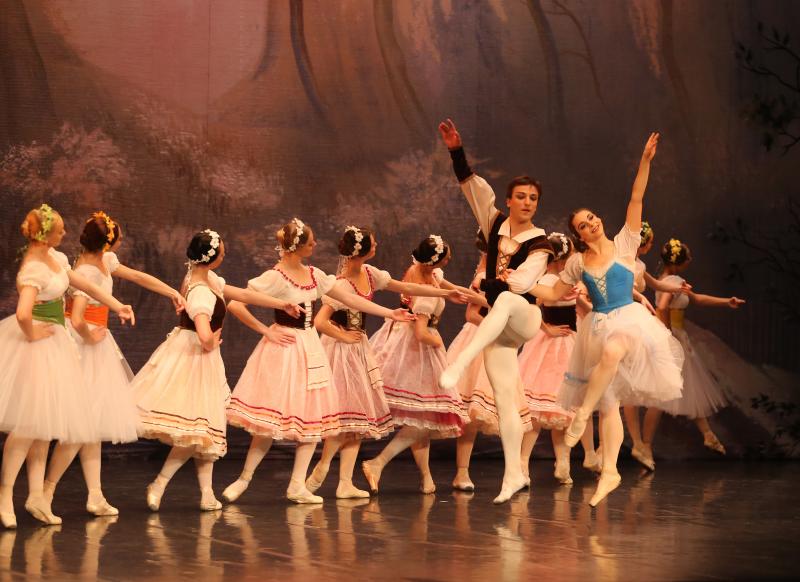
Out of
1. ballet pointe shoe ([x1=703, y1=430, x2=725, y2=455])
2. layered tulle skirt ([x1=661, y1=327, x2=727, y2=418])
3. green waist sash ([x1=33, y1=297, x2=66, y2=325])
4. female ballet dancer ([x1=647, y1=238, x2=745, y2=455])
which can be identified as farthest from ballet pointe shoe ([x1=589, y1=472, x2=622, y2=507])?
ballet pointe shoe ([x1=703, y1=430, x2=725, y2=455])

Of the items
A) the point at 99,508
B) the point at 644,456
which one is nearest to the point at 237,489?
the point at 99,508

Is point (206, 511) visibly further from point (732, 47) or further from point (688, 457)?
point (732, 47)

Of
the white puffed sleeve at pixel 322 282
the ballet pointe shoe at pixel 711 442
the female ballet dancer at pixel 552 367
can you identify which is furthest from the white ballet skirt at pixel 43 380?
the ballet pointe shoe at pixel 711 442

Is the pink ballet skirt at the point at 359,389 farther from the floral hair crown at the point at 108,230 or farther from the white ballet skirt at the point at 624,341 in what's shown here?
the floral hair crown at the point at 108,230

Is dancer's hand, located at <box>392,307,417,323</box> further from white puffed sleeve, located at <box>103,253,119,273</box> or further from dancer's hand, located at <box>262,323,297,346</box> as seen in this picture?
white puffed sleeve, located at <box>103,253,119,273</box>

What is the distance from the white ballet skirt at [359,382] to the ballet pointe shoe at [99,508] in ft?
3.80

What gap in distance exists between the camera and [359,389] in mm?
5551

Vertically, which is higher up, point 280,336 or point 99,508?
point 280,336

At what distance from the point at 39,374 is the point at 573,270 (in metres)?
2.29

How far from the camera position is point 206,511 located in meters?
4.94

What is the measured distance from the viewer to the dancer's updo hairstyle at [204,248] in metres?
4.91

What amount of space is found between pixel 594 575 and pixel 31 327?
2203 millimetres

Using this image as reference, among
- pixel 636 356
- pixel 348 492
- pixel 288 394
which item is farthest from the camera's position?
pixel 348 492

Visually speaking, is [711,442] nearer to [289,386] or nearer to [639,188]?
[639,188]
